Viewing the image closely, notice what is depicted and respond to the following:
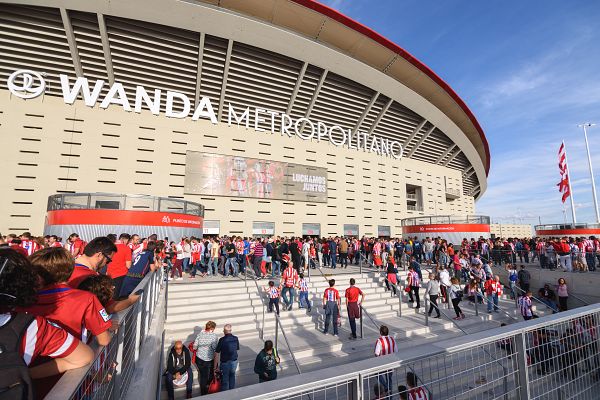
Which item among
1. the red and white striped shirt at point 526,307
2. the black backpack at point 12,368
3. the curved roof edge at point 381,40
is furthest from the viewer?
the curved roof edge at point 381,40

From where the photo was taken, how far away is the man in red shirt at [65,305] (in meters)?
1.83

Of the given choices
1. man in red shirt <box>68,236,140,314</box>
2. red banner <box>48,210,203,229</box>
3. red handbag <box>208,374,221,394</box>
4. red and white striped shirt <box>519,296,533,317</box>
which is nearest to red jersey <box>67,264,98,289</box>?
man in red shirt <box>68,236,140,314</box>

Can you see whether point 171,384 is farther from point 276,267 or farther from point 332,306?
point 276,267

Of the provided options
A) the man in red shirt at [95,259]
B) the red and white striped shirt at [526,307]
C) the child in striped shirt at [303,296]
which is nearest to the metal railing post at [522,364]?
the man in red shirt at [95,259]

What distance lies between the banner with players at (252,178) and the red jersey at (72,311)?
2065cm

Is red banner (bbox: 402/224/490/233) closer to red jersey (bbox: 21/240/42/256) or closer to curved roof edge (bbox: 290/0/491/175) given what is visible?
curved roof edge (bbox: 290/0/491/175)

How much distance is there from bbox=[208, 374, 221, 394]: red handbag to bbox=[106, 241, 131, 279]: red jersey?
2562 mm

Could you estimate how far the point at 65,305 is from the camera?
1882 mm

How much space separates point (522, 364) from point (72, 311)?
314 centimetres

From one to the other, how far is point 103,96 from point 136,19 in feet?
19.1

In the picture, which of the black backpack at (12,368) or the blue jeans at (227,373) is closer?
the black backpack at (12,368)

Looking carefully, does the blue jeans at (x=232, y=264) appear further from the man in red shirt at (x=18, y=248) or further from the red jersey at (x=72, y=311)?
the red jersey at (x=72, y=311)

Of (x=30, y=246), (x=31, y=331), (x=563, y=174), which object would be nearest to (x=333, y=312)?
(x=31, y=331)

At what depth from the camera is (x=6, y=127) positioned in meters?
18.0
